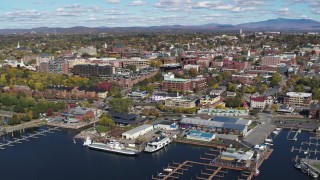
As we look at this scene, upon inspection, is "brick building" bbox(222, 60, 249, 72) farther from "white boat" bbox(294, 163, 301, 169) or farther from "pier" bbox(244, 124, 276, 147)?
"white boat" bbox(294, 163, 301, 169)

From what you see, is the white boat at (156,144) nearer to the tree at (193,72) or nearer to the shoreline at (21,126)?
the shoreline at (21,126)

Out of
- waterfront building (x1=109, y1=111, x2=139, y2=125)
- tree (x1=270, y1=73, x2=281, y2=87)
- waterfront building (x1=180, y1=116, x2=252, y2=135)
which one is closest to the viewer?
waterfront building (x1=180, y1=116, x2=252, y2=135)

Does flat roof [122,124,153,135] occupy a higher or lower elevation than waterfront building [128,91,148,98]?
lower

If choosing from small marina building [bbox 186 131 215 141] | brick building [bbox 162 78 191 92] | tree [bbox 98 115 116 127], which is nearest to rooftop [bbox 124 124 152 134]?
tree [bbox 98 115 116 127]

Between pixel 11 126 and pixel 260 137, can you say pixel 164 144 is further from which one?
pixel 11 126

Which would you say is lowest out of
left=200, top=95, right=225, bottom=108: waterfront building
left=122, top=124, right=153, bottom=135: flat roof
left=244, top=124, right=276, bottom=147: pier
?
left=244, top=124, right=276, bottom=147: pier

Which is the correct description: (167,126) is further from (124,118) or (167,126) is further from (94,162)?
(94,162)

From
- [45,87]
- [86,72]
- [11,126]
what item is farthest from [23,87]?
[11,126]
